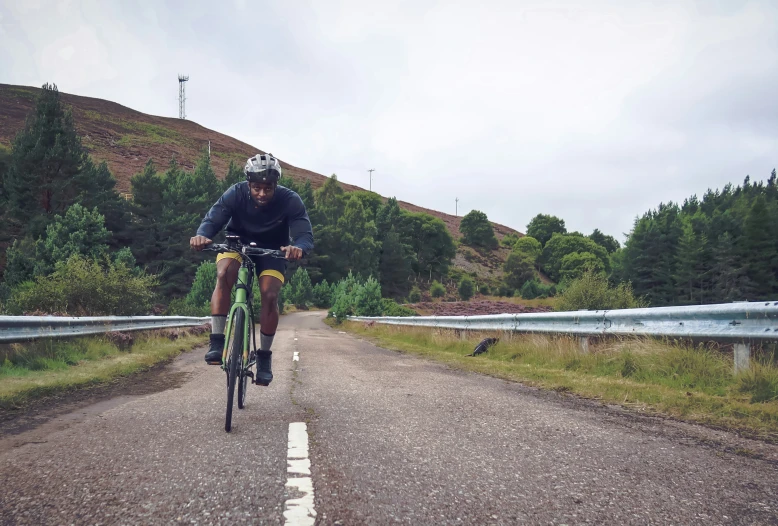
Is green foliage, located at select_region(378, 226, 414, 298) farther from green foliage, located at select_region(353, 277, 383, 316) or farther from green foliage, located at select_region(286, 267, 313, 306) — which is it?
A: green foliage, located at select_region(353, 277, 383, 316)

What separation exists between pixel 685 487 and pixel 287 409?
10.6 ft

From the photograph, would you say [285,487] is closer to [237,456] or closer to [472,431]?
[237,456]

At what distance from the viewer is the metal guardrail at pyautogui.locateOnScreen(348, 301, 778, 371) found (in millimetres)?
4938

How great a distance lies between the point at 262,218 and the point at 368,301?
94.1ft

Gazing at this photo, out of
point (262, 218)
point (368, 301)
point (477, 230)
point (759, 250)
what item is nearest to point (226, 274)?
point (262, 218)

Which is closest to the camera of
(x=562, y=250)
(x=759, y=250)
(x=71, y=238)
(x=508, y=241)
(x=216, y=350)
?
(x=216, y=350)

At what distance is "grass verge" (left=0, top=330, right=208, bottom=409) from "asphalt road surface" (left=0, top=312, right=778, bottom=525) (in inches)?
58.3

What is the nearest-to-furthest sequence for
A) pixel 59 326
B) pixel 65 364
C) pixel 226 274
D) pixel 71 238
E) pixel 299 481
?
pixel 299 481
pixel 226 274
pixel 65 364
pixel 59 326
pixel 71 238

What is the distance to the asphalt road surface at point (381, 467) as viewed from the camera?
2146mm

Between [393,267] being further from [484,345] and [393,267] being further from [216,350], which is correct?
[216,350]

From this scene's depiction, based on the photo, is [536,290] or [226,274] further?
[536,290]

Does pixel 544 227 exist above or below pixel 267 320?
above

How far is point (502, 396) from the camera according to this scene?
532 centimetres

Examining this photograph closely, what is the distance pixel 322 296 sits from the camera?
66.1m
